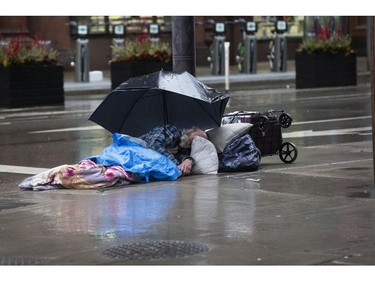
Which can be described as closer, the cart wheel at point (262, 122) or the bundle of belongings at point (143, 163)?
the bundle of belongings at point (143, 163)

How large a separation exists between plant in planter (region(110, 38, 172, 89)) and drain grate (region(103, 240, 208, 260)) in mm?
17774

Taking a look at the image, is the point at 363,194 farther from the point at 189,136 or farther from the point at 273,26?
the point at 273,26

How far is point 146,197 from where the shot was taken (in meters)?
10.4

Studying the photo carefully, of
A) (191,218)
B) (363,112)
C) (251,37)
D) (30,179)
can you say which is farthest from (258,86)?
(191,218)

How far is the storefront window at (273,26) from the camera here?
38.7 metres

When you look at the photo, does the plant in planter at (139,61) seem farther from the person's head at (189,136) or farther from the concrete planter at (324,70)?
the person's head at (189,136)

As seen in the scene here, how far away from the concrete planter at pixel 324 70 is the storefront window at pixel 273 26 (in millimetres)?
9033

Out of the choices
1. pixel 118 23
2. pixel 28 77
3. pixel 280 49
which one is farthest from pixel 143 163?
pixel 118 23

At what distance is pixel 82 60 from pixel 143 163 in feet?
61.4

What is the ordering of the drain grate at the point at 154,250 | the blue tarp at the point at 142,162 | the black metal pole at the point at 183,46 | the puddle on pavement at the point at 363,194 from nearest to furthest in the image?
Result: 1. the drain grate at the point at 154,250
2. the puddle on pavement at the point at 363,194
3. the blue tarp at the point at 142,162
4. the black metal pole at the point at 183,46

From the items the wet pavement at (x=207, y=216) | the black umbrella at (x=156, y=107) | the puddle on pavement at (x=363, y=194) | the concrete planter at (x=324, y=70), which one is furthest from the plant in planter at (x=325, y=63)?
the puddle on pavement at (x=363, y=194)

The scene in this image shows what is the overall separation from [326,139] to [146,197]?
586 cm

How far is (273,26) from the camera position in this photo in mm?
38281
